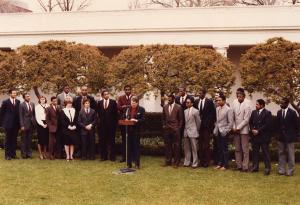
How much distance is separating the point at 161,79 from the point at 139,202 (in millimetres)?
8467

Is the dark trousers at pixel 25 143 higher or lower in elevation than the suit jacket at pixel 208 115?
lower

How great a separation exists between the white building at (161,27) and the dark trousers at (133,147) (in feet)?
40.8

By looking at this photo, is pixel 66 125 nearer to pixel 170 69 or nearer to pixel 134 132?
pixel 134 132

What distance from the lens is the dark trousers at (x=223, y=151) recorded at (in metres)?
12.3

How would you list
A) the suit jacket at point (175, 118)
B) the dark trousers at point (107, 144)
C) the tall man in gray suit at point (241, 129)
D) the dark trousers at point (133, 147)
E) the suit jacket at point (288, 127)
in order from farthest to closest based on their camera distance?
the dark trousers at point (107, 144) → the suit jacket at point (175, 118) → the dark trousers at point (133, 147) → the tall man in gray suit at point (241, 129) → the suit jacket at point (288, 127)

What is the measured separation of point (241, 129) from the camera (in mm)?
12047

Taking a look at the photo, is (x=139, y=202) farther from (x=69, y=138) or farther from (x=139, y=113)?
(x=69, y=138)

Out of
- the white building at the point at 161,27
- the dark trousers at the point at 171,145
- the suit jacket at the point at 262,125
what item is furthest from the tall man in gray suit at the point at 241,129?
the white building at the point at 161,27

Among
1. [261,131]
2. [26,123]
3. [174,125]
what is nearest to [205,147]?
[174,125]

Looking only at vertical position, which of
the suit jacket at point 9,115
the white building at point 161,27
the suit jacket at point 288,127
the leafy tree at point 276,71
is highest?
the white building at point 161,27

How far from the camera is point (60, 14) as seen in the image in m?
26.3

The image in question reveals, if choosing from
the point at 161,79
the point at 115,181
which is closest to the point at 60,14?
the point at 161,79

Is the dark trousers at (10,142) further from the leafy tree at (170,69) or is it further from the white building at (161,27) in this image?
the white building at (161,27)

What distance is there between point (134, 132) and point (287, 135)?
370 centimetres
